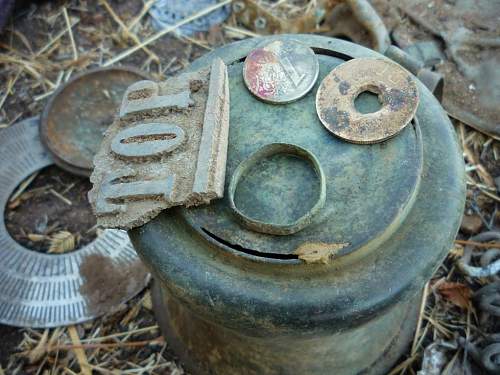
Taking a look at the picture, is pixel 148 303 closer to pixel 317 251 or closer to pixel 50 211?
pixel 50 211

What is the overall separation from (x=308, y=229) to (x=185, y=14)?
2.05 meters

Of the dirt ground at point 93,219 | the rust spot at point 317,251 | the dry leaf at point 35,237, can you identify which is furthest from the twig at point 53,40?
the rust spot at point 317,251

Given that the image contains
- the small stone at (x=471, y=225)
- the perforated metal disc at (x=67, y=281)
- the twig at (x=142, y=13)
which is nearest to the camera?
the perforated metal disc at (x=67, y=281)

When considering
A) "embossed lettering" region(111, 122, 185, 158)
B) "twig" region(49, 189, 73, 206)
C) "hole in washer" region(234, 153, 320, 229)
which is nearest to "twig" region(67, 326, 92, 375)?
"twig" region(49, 189, 73, 206)

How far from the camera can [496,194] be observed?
2.27 metres

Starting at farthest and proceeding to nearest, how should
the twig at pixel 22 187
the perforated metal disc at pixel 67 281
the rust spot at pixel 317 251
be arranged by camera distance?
the twig at pixel 22 187 < the perforated metal disc at pixel 67 281 < the rust spot at pixel 317 251

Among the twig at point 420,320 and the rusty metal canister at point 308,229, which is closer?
the rusty metal canister at point 308,229

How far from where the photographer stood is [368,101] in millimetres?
1332

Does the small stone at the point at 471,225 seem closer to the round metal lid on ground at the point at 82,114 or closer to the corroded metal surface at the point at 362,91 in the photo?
the corroded metal surface at the point at 362,91

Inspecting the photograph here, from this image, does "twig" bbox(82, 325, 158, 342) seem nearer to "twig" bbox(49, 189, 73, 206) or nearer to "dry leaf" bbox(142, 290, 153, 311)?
"dry leaf" bbox(142, 290, 153, 311)

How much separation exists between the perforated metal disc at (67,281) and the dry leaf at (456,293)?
1.20 metres

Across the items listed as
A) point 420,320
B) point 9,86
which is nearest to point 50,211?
point 9,86

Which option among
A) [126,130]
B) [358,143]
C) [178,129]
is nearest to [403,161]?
[358,143]

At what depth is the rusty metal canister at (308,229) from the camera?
117cm
